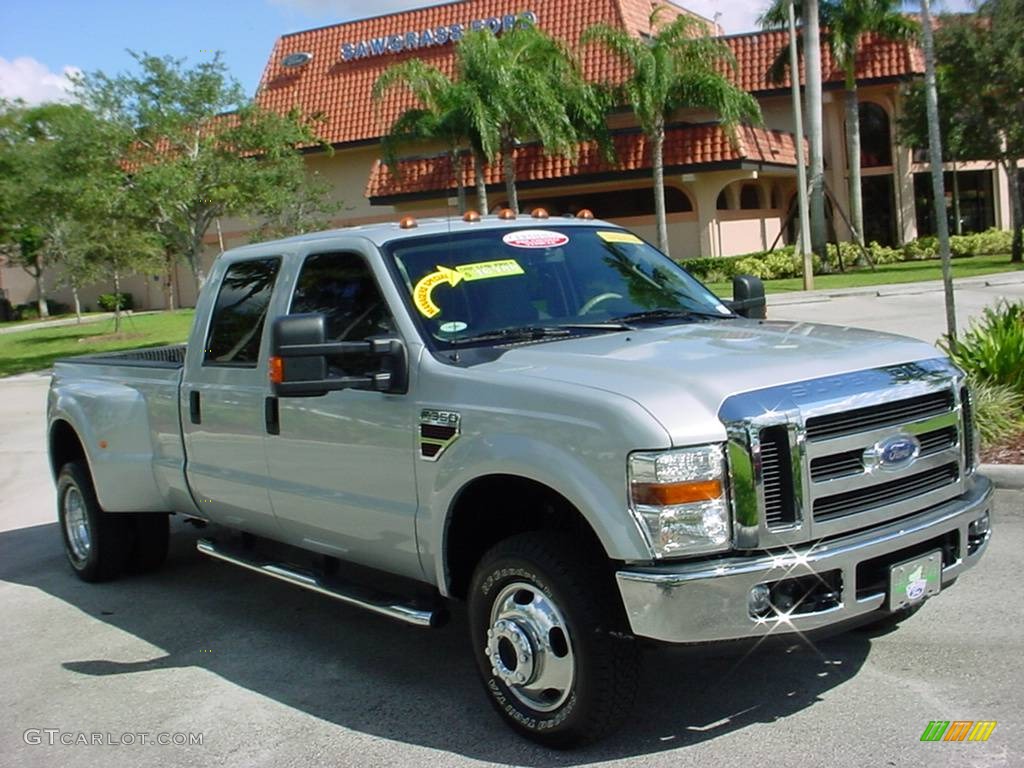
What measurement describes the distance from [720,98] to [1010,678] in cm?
2878

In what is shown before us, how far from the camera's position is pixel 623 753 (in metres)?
4.47

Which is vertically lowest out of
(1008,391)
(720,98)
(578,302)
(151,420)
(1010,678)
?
(1010,678)

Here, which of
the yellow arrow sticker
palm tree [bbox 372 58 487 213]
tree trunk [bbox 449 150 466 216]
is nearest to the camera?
the yellow arrow sticker

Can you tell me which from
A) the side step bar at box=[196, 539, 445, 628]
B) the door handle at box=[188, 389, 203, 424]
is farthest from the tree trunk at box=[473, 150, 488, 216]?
the side step bar at box=[196, 539, 445, 628]

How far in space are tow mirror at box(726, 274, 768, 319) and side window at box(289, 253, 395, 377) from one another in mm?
1893

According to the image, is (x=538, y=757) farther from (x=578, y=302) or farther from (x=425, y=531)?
(x=578, y=302)

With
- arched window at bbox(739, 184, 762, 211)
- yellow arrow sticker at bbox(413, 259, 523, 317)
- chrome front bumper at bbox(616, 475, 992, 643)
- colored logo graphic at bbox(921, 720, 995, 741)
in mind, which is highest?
arched window at bbox(739, 184, 762, 211)

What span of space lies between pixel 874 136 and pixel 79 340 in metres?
26.7

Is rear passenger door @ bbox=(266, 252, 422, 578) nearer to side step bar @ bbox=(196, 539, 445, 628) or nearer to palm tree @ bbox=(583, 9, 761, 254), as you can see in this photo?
side step bar @ bbox=(196, 539, 445, 628)

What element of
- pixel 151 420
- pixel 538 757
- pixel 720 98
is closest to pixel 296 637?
pixel 151 420

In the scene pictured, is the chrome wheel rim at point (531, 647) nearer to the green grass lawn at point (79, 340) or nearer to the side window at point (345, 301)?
the side window at point (345, 301)

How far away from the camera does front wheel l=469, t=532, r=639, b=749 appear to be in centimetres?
423

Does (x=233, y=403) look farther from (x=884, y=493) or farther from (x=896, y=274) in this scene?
(x=896, y=274)

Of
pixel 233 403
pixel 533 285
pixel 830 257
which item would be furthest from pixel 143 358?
pixel 830 257
